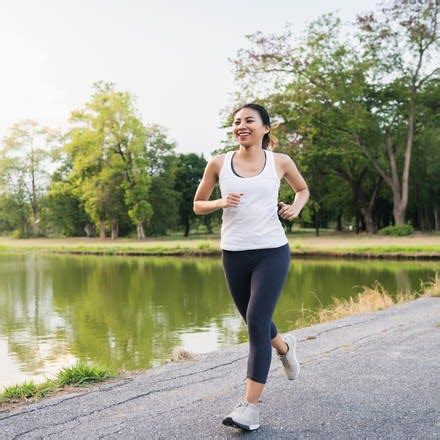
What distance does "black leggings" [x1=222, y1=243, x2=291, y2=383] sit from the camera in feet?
12.1

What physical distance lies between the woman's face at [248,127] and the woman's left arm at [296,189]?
0.71ft

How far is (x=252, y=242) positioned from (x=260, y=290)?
29 centimetres

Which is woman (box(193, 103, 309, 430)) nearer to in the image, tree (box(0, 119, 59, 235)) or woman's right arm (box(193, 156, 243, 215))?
woman's right arm (box(193, 156, 243, 215))

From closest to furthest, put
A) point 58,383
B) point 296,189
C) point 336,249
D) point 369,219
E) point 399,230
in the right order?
point 296,189
point 58,383
point 336,249
point 399,230
point 369,219

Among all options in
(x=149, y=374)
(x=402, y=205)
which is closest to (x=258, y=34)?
(x=402, y=205)

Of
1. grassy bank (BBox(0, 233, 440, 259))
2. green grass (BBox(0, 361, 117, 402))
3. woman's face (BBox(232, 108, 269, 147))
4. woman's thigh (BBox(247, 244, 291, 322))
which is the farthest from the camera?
grassy bank (BBox(0, 233, 440, 259))

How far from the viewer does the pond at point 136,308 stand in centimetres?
989

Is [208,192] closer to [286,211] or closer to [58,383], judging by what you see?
[286,211]

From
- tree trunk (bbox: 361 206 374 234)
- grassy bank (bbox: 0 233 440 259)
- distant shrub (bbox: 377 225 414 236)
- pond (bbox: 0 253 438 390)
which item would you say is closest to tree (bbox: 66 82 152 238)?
grassy bank (bbox: 0 233 440 259)

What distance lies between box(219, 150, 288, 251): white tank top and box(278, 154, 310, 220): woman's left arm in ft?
0.18

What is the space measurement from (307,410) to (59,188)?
59375mm

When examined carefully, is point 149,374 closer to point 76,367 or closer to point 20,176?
point 76,367

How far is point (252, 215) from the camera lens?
12.1 feet

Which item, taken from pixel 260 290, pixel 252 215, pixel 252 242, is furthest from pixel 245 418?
pixel 252 215
